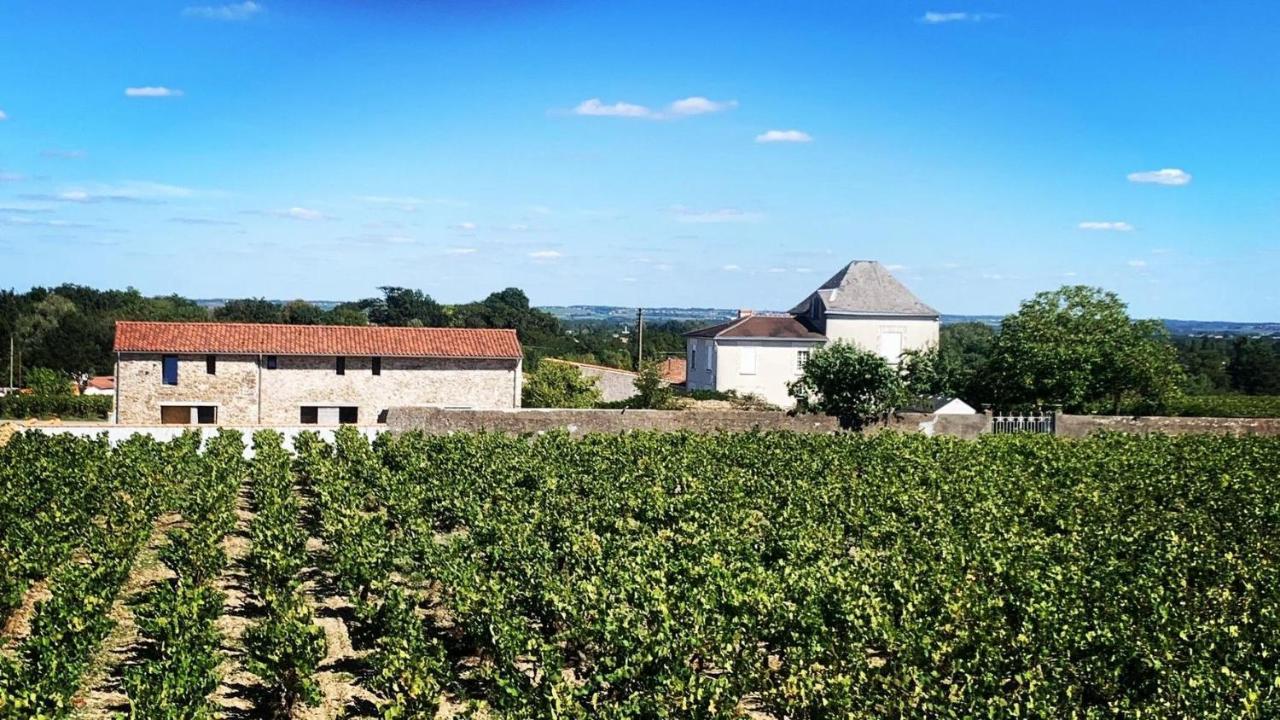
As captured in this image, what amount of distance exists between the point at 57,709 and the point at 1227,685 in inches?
447

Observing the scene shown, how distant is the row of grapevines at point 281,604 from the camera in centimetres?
1099

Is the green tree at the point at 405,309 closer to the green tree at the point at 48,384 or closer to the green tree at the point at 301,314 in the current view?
the green tree at the point at 301,314

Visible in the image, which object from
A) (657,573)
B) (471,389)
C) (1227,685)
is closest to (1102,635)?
(1227,685)

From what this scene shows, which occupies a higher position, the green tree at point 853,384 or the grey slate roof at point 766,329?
the grey slate roof at point 766,329

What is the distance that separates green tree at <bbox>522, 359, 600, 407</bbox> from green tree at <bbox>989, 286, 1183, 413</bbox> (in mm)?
16136

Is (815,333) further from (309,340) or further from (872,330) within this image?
(309,340)

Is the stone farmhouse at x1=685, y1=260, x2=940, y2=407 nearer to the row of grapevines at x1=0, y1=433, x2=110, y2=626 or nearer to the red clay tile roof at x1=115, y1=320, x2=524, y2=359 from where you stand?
the red clay tile roof at x1=115, y1=320, x2=524, y2=359

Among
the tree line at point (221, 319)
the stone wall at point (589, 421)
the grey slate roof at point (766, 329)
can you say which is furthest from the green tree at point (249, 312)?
the stone wall at point (589, 421)

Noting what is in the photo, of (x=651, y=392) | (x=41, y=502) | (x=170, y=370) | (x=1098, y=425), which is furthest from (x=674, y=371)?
(x=41, y=502)

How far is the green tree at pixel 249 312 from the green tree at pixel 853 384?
243ft

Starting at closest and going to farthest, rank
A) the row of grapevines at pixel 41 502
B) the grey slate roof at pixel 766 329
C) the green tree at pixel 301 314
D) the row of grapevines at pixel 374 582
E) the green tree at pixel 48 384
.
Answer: the row of grapevines at pixel 374 582, the row of grapevines at pixel 41 502, the grey slate roof at pixel 766 329, the green tree at pixel 48 384, the green tree at pixel 301 314

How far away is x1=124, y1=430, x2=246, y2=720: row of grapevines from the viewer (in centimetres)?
972

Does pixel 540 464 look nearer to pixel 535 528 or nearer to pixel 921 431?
pixel 535 528

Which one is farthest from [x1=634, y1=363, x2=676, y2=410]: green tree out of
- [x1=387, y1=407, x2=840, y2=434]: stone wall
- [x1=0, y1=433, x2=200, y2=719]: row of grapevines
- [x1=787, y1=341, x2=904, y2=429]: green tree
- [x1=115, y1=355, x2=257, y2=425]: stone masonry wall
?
[x1=0, y1=433, x2=200, y2=719]: row of grapevines
